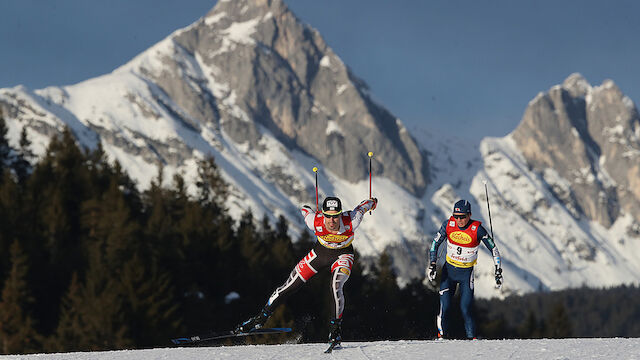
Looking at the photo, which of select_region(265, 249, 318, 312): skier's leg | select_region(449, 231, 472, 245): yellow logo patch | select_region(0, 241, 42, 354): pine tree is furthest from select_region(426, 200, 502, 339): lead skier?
select_region(0, 241, 42, 354): pine tree

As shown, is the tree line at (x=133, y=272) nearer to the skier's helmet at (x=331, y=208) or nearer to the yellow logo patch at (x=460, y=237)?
the skier's helmet at (x=331, y=208)

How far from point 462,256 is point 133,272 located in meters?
22.0

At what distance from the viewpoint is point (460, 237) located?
14.0 metres

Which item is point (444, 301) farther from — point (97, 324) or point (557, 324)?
point (557, 324)

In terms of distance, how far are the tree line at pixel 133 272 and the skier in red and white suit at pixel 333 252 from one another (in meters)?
2.07

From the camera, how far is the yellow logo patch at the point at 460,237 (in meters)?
13.9

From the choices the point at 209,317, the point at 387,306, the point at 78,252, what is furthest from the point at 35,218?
the point at 387,306

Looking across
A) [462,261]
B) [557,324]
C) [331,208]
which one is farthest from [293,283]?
[557,324]

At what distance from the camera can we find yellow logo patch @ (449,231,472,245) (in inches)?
548

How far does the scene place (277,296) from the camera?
13164mm

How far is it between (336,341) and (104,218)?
30511 millimetres

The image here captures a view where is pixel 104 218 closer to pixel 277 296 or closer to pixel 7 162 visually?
pixel 7 162

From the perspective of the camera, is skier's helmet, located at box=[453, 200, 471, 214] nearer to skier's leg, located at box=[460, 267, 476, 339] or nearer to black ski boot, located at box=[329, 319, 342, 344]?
skier's leg, located at box=[460, 267, 476, 339]

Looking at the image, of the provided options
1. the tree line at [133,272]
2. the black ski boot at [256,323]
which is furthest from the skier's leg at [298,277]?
the tree line at [133,272]
